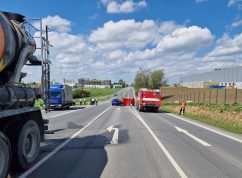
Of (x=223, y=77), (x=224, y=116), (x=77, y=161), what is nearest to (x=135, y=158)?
(x=77, y=161)

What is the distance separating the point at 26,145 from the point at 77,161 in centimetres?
133

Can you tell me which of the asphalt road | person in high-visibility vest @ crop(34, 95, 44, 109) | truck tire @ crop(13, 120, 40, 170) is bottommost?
the asphalt road

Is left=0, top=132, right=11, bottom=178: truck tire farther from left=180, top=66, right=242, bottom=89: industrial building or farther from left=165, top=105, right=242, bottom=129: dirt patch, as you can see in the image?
left=180, top=66, right=242, bottom=89: industrial building

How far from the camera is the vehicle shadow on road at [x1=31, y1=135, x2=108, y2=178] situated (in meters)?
7.23

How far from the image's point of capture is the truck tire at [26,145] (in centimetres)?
732

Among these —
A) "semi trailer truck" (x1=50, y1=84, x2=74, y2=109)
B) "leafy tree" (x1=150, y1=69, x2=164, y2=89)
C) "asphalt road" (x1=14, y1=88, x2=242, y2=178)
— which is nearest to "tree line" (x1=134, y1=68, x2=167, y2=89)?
"leafy tree" (x1=150, y1=69, x2=164, y2=89)

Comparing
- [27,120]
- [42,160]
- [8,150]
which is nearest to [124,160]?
[42,160]

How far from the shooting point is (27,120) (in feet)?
26.6

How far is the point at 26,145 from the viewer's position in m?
8.12

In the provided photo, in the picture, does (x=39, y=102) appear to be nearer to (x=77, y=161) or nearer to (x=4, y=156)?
(x=77, y=161)

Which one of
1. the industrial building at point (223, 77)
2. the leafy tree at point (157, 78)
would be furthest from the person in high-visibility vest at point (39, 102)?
the industrial building at point (223, 77)

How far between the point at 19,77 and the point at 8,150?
8.32 ft

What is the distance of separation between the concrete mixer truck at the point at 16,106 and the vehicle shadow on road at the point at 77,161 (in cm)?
58

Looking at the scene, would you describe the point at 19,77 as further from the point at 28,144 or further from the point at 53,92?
the point at 53,92
